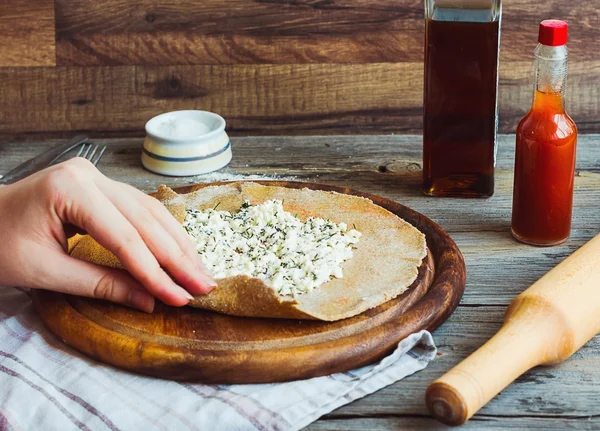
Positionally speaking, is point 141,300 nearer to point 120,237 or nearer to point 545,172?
point 120,237

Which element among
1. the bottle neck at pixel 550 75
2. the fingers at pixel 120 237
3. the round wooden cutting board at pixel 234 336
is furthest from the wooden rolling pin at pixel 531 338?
the fingers at pixel 120 237

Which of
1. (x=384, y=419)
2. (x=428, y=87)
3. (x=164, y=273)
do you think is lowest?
(x=384, y=419)

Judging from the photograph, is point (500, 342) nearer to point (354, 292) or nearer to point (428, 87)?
point (354, 292)

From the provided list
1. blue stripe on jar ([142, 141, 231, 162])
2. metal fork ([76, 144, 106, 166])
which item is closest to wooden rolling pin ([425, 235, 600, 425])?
blue stripe on jar ([142, 141, 231, 162])

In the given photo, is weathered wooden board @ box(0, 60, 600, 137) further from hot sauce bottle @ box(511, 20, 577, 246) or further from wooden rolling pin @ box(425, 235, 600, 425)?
wooden rolling pin @ box(425, 235, 600, 425)

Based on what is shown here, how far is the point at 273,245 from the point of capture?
1285mm

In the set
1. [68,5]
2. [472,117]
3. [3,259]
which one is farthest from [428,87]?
[68,5]

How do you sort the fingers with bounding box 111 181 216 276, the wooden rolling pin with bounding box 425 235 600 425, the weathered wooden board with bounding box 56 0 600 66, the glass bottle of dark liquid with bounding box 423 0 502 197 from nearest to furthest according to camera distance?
the wooden rolling pin with bounding box 425 235 600 425 < the fingers with bounding box 111 181 216 276 < the glass bottle of dark liquid with bounding box 423 0 502 197 < the weathered wooden board with bounding box 56 0 600 66

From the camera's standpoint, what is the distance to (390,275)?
1228 millimetres

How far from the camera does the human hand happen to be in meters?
1.12

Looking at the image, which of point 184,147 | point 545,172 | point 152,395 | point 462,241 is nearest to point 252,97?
point 184,147

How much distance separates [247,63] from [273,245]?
86 centimetres

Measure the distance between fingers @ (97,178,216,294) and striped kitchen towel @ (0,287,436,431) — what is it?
0.14 metres

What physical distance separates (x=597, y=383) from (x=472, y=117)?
621 mm
